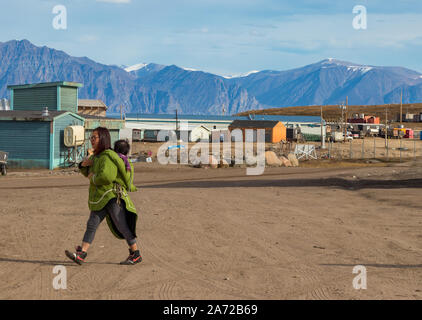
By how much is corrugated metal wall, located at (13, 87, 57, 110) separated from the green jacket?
37.1 meters

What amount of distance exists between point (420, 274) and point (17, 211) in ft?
33.7

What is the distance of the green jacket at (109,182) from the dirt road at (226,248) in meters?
0.87

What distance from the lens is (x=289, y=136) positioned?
3120 inches

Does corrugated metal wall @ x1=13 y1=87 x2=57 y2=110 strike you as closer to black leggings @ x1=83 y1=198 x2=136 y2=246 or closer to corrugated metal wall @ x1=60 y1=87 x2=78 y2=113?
corrugated metal wall @ x1=60 y1=87 x2=78 y2=113

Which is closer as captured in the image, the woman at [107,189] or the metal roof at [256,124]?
the woman at [107,189]

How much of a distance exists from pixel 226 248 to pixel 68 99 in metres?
36.7

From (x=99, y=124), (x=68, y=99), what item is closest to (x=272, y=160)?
(x=99, y=124)

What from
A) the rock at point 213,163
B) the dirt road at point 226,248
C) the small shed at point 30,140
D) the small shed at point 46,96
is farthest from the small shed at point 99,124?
the dirt road at point 226,248

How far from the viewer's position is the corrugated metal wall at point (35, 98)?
1717 inches

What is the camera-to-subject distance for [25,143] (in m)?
36.5

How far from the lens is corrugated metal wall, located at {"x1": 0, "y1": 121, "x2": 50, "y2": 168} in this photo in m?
36.2

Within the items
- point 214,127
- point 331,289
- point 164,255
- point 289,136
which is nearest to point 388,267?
point 331,289

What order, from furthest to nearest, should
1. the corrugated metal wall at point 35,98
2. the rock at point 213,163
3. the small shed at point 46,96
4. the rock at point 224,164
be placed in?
the corrugated metal wall at point 35,98
the small shed at point 46,96
the rock at point 224,164
the rock at point 213,163

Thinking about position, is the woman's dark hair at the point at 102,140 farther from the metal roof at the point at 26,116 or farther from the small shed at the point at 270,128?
the small shed at the point at 270,128
